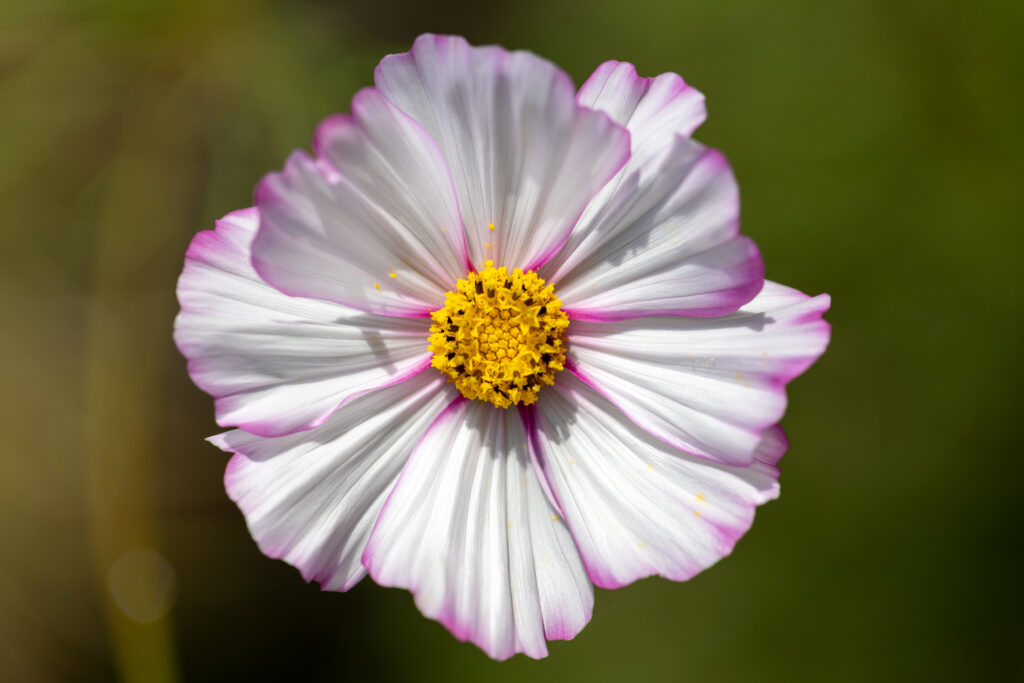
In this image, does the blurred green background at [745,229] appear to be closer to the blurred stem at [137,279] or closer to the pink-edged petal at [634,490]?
the blurred stem at [137,279]

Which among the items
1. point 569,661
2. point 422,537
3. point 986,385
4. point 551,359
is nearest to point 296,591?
point 569,661

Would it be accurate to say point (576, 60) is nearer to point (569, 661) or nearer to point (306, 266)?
point (306, 266)

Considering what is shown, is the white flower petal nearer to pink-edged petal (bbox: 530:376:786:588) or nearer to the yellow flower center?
the yellow flower center

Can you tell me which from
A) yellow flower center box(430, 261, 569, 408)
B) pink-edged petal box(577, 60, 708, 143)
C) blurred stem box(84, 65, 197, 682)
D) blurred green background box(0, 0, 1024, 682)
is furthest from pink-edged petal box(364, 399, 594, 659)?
blurred stem box(84, 65, 197, 682)

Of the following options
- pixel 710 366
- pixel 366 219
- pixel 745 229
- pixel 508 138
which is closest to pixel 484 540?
pixel 710 366

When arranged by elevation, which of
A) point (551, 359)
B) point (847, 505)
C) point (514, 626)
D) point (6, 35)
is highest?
point (6, 35)

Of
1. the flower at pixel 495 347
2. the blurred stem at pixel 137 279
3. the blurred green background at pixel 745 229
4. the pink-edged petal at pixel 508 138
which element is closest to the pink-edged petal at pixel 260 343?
the flower at pixel 495 347

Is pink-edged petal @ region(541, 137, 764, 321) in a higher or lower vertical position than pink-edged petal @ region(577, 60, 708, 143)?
lower
